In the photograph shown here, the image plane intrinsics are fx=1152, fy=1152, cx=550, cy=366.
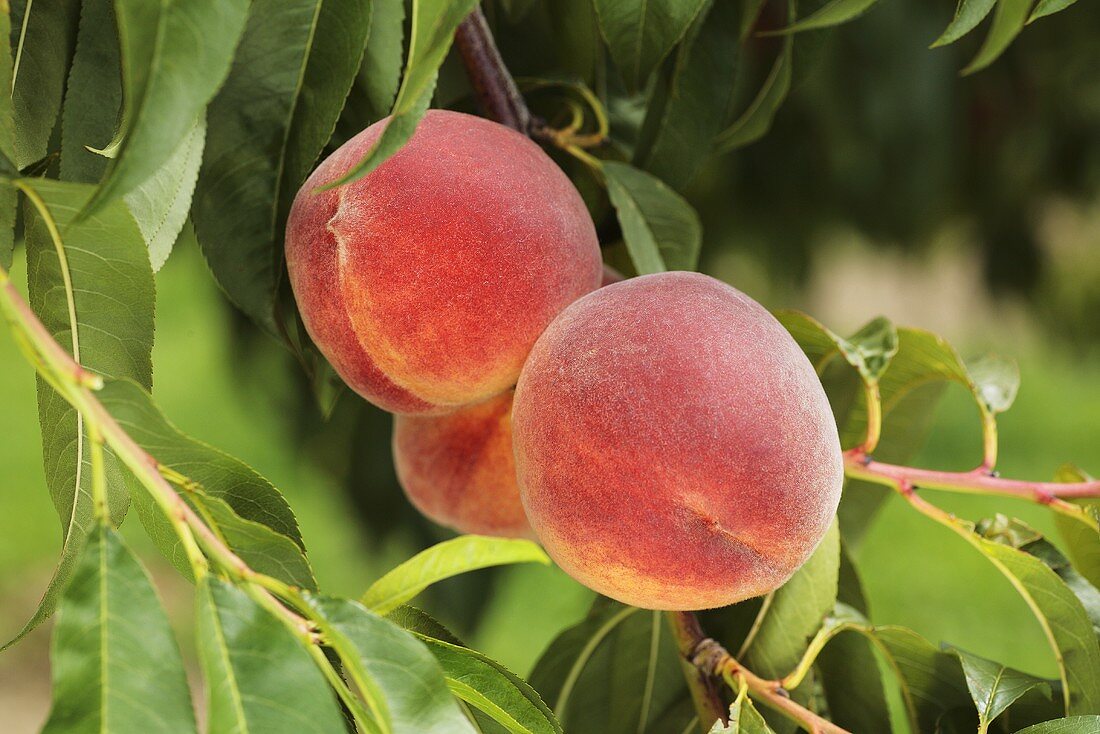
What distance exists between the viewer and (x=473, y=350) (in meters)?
0.60

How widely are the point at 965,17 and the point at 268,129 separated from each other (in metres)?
0.36

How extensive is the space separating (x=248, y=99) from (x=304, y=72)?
0.03 metres

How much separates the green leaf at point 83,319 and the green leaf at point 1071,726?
0.48m

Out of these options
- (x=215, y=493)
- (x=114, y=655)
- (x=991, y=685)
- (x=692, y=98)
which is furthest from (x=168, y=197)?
(x=991, y=685)

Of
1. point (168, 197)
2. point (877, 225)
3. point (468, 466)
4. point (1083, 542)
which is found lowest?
point (877, 225)

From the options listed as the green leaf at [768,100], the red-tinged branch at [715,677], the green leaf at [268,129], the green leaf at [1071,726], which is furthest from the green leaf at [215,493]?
the green leaf at [768,100]

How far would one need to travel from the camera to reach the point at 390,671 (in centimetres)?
43

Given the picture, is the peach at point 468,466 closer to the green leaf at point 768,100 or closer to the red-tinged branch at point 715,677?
the red-tinged branch at point 715,677

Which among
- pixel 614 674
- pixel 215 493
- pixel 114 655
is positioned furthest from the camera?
pixel 614 674

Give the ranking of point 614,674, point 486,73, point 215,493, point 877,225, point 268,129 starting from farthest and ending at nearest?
1. point 877,225
2. point 614,674
3. point 486,73
4. point 268,129
5. point 215,493

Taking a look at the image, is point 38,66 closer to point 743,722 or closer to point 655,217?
point 655,217

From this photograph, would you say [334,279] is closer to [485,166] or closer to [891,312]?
[485,166]

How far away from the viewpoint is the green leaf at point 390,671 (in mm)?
417

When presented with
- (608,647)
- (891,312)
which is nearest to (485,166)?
(608,647)
